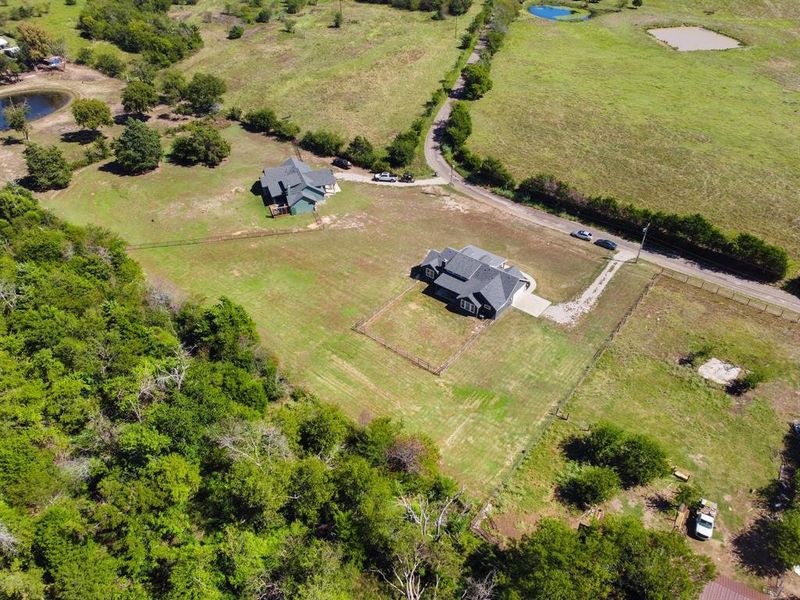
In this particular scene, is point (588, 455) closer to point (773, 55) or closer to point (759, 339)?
point (759, 339)

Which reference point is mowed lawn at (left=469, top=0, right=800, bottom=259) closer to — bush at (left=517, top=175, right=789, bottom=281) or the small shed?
bush at (left=517, top=175, right=789, bottom=281)

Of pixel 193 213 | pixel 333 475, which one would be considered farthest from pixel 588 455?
pixel 193 213

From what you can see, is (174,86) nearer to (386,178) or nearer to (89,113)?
(89,113)

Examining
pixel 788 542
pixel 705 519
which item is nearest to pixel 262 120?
pixel 705 519

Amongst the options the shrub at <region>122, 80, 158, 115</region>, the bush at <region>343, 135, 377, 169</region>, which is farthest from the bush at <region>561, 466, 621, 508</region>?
the shrub at <region>122, 80, 158, 115</region>

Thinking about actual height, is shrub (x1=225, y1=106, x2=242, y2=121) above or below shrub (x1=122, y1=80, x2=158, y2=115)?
below

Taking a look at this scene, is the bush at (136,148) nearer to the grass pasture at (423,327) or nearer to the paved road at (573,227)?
the paved road at (573,227)

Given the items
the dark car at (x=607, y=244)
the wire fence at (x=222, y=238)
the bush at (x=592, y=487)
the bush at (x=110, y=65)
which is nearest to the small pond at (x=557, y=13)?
the dark car at (x=607, y=244)
